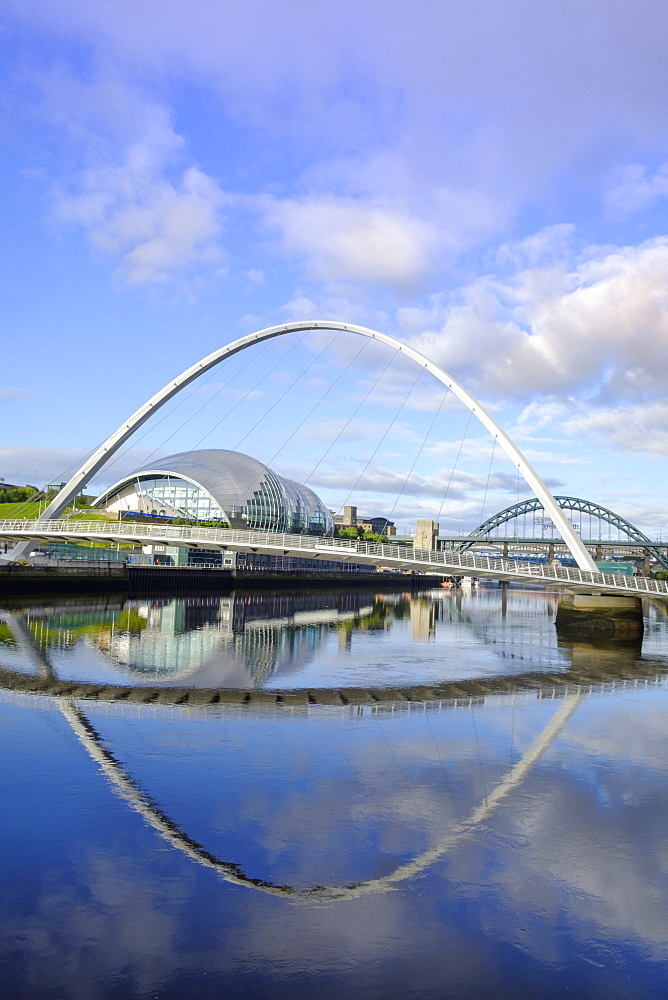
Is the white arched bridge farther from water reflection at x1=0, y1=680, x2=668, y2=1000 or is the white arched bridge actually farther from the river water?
water reflection at x1=0, y1=680, x2=668, y2=1000

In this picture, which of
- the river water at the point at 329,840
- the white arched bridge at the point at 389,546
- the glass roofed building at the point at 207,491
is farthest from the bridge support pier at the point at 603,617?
the glass roofed building at the point at 207,491

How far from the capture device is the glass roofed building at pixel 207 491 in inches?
4377

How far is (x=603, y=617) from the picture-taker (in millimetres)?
42125

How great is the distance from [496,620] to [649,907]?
5542 cm

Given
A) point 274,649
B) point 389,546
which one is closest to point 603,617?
point 389,546

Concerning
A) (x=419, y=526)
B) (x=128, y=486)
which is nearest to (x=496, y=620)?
(x=419, y=526)

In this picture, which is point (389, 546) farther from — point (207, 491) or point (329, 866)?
point (207, 491)

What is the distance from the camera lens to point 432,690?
25.3m

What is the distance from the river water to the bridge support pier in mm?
16360

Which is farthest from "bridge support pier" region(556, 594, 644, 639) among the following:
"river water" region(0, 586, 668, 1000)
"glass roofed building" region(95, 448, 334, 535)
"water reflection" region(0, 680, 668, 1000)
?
"glass roofed building" region(95, 448, 334, 535)

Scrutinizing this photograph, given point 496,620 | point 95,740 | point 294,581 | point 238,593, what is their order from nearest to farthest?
point 95,740, point 496,620, point 238,593, point 294,581

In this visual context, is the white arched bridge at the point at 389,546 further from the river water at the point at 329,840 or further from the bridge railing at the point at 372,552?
the river water at the point at 329,840

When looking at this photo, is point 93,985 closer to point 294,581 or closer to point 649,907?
point 649,907

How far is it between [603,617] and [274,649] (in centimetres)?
1829
